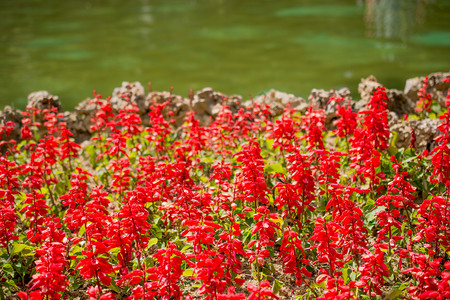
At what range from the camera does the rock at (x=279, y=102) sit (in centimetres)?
658

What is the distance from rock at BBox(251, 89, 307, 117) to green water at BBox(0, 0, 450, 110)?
116 inches

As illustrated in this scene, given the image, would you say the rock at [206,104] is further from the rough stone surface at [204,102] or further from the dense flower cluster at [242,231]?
the dense flower cluster at [242,231]

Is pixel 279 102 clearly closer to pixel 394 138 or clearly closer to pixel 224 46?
pixel 394 138

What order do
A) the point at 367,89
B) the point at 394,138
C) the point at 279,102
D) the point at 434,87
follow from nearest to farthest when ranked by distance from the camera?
1. the point at 394,138
2. the point at 367,89
3. the point at 434,87
4. the point at 279,102

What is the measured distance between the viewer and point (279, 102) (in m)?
6.84

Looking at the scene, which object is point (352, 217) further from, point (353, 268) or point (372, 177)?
point (372, 177)

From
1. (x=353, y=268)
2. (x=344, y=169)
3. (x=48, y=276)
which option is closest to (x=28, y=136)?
(x=48, y=276)

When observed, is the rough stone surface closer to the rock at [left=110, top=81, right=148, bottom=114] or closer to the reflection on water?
the rock at [left=110, top=81, right=148, bottom=114]

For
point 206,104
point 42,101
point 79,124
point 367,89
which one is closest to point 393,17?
point 367,89

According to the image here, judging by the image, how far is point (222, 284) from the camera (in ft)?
9.68

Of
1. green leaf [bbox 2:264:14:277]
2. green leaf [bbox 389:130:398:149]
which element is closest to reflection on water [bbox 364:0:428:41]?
green leaf [bbox 389:130:398:149]

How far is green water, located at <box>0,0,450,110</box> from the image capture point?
10672mm

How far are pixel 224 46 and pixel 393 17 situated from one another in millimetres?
5709

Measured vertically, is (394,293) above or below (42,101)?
below
